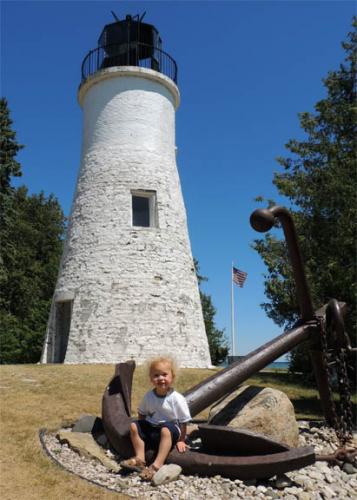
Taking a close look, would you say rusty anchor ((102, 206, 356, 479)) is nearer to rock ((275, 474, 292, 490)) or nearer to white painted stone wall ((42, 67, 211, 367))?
rock ((275, 474, 292, 490))

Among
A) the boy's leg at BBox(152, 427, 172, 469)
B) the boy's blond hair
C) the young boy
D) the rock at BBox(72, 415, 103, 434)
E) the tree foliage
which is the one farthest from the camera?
the tree foliage

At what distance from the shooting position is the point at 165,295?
44.8 feet

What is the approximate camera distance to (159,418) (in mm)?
4387

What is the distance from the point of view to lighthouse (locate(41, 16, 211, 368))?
13203 mm

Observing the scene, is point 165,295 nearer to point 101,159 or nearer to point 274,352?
point 101,159

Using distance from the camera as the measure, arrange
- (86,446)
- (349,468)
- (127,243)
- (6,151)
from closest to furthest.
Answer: (349,468) → (86,446) → (127,243) → (6,151)

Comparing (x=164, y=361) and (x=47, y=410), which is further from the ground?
(x=164, y=361)

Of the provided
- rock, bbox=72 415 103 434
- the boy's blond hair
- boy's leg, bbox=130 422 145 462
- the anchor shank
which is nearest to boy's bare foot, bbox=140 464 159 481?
boy's leg, bbox=130 422 145 462

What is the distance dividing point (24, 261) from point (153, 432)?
2393cm

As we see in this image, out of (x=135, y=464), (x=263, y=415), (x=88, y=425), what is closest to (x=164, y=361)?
(x=135, y=464)

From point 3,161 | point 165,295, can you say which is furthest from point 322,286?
point 3,161

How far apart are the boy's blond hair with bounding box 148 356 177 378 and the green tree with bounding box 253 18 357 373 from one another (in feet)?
17.0

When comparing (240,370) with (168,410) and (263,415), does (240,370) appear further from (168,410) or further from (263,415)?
(168,410)

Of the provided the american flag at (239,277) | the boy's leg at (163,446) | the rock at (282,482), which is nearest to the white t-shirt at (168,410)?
the boy's leg at (163,446)
